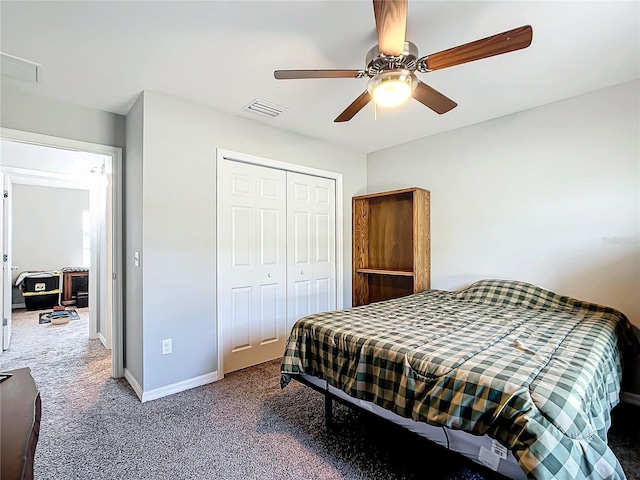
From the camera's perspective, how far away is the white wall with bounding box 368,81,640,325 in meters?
2.38

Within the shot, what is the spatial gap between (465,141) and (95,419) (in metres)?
3.98

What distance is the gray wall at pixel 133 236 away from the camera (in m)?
2.49

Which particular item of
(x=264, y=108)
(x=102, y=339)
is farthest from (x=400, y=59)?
(x=102, y=339)

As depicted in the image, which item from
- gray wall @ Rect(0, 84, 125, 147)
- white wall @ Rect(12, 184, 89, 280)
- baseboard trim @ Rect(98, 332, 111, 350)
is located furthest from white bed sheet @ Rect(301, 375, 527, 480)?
white wall @ Rect(12, 184, 89, 280)

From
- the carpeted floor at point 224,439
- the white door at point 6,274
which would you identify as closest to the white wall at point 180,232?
the carpeted floor at point 224,439

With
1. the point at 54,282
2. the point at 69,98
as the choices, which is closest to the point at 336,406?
the point at 69,98

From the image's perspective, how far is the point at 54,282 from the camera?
19.1 ft

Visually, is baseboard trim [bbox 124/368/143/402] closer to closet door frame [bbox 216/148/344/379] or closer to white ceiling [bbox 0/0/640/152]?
closet door frame [bbox 216/148/344/379]

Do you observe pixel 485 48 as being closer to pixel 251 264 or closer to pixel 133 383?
pixel 251 264

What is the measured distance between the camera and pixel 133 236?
2.64 metres

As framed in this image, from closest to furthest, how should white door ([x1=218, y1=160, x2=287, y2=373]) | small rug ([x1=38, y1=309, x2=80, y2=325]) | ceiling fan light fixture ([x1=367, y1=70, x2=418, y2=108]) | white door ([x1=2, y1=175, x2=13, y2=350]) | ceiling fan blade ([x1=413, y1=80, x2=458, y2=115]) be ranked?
1. ceiling fan light fixture ([x1=367, y1=70, x2=418, y2=108])
2. ceiling fan blade ([x1=413, y1=80, x2=458, y2=115])
3. white door ([x1=218, y1=160, x2=287, y2=373])
4. white door ([x1=2, y1=175, x2=13, y2=350])
5. small rug ([x1=38, y1=309, x2=80, y2=325])

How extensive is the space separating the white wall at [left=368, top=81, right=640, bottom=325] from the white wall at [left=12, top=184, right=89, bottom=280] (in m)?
7.07

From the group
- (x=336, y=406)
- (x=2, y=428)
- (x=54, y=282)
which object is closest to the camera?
(x=2, y=428)

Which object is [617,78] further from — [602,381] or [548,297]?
[602,381]
